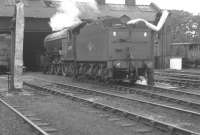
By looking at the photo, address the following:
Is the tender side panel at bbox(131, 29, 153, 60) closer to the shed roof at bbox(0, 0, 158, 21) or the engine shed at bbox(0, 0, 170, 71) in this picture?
the engine shed at bbox(0, 0, 170, 71)

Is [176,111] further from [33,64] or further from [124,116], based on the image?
[33,64]

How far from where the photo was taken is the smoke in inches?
1134

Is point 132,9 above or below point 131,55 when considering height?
above

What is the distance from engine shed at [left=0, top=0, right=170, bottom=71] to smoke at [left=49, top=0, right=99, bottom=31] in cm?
78

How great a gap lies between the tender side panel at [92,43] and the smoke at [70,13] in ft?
16.2

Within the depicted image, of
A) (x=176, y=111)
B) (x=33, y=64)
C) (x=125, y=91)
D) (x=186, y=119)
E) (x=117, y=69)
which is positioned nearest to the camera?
(x=186, y=119)

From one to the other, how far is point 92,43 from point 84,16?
50.2ft

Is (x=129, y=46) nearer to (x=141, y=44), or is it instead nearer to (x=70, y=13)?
(x=141, y=44)

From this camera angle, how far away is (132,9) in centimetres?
4194

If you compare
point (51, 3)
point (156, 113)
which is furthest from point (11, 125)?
point (51, 3)

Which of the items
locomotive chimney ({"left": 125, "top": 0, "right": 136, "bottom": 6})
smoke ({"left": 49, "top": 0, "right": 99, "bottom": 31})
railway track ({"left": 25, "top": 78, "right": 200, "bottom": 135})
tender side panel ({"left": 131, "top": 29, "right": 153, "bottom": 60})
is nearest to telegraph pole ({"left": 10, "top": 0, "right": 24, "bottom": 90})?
railway track ({"left": 25, "top": 78, "right": 200, "bottom": 135})

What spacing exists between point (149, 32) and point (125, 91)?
3.77 meters

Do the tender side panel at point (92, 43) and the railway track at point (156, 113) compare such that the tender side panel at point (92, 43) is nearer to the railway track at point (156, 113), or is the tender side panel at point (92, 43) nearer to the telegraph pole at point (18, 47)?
the railway track at point (156, 113)

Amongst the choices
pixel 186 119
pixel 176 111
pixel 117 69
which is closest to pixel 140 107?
pixel 176 111
